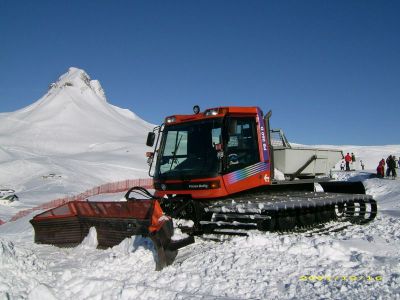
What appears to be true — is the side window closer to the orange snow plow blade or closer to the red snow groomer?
the red snow groomer

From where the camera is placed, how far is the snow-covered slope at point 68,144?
4016 centimetres

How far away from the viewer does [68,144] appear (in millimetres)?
84438

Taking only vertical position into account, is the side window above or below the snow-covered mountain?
below

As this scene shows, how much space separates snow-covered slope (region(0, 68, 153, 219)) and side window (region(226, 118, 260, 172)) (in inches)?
736

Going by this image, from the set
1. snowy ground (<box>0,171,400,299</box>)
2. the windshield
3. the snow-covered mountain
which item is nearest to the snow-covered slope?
the snow-covered mountain

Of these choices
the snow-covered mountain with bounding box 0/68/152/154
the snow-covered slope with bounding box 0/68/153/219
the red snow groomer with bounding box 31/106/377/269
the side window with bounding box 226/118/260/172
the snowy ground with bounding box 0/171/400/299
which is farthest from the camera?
the snow-covered mountain with bounding box 0/68/152/154

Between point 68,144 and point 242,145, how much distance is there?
265ft

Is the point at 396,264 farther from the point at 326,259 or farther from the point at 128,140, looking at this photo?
the point at 128,140

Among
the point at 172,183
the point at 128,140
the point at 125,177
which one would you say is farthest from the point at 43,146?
the point at 172,183

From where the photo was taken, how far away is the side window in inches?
308

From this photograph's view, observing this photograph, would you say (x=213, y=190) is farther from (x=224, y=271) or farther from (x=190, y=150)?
(x=224, y=271)

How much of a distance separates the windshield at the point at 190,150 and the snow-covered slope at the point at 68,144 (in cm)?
1737

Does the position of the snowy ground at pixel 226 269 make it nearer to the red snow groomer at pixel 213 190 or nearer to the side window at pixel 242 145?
the red snow groomer at pixel 213 190

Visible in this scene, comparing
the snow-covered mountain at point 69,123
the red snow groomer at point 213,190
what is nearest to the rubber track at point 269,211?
the red snow groomer at point 213,190
